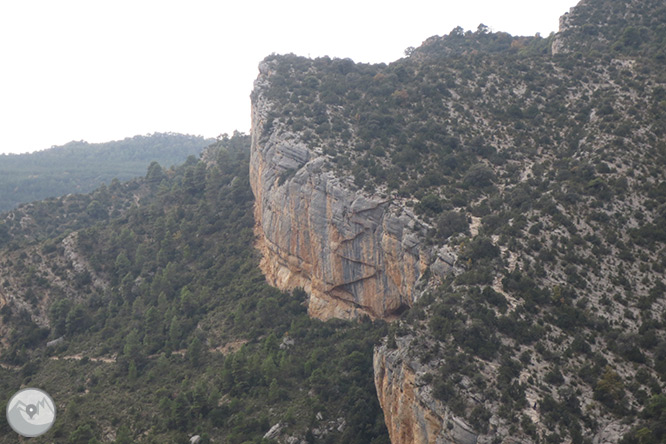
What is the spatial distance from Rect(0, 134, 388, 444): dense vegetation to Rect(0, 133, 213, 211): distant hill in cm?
7207

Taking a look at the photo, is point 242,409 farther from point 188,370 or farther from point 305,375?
point 188,370

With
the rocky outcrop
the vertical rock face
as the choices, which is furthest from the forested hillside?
the vertical rock face

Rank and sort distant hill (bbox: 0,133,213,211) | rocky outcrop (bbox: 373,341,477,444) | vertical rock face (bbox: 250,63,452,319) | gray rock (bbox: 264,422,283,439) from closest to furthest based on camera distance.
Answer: rocky outcrop (bbox: 373,341,477,444) → gray rock (bbox: 264,422,283,439) → vertical rock face (bbox: 250,63,452,319) → distant hill (bbox: 0,133,213,211)

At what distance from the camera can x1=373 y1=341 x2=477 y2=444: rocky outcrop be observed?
99.5 ft

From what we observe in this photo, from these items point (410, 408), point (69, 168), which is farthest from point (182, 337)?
point (69, 168)

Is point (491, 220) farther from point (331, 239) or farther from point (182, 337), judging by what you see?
point (182, 337)

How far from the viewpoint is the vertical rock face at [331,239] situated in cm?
4944

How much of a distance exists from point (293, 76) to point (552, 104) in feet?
105

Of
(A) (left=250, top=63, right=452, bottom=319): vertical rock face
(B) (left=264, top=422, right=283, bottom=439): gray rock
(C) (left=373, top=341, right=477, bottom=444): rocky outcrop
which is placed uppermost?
(A) (left=250, top=63, right=452, bottom=319): vertical rock face

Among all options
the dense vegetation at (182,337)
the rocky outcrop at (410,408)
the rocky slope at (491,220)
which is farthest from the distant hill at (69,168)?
the rocky outcrop at (410,408)

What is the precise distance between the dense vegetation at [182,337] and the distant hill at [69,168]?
72065 mm

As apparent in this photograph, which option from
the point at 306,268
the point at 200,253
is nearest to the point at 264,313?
the point at 306,268

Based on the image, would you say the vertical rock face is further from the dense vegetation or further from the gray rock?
the gray rock

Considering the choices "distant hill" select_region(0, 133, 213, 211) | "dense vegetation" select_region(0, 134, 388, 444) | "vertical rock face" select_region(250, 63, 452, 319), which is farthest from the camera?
"distant hill" select_region(0, 133, 213, 211)
